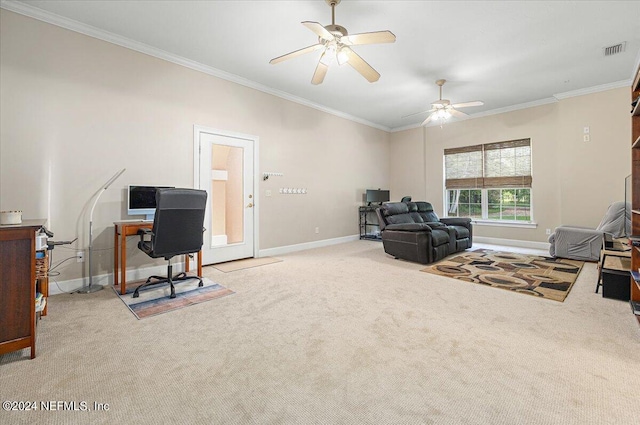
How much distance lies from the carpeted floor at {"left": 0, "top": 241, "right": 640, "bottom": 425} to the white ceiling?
119 inches

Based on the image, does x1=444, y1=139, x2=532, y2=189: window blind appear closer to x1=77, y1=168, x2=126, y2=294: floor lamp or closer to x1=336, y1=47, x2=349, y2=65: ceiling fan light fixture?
x1=336, y1=47, x2=349, y2=65: ceiling fan light fixture

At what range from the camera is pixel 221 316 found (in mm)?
2418

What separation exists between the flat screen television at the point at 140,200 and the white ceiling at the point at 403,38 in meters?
1.82

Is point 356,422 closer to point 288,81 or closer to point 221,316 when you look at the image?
point 221,316

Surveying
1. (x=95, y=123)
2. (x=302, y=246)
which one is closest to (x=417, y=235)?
(x=302, y=246)

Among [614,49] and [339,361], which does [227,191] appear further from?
[614,49]

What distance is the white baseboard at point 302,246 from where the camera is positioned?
16.4ft

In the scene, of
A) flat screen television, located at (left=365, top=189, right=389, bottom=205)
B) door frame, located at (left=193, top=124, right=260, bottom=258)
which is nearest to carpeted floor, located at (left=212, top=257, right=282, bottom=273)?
door frame, located at (left=193, top=124, right=260, bottom=258)

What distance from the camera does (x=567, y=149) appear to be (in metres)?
5.16

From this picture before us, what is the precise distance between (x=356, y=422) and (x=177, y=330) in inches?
62.4

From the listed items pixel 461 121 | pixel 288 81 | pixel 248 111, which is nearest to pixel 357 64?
pixel 288 81

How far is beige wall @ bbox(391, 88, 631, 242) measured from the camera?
4703 millimetres

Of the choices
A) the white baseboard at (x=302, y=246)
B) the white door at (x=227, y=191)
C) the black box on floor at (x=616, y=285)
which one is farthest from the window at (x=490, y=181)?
the white door at (x=227, y=191)

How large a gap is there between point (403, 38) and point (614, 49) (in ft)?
9.40
